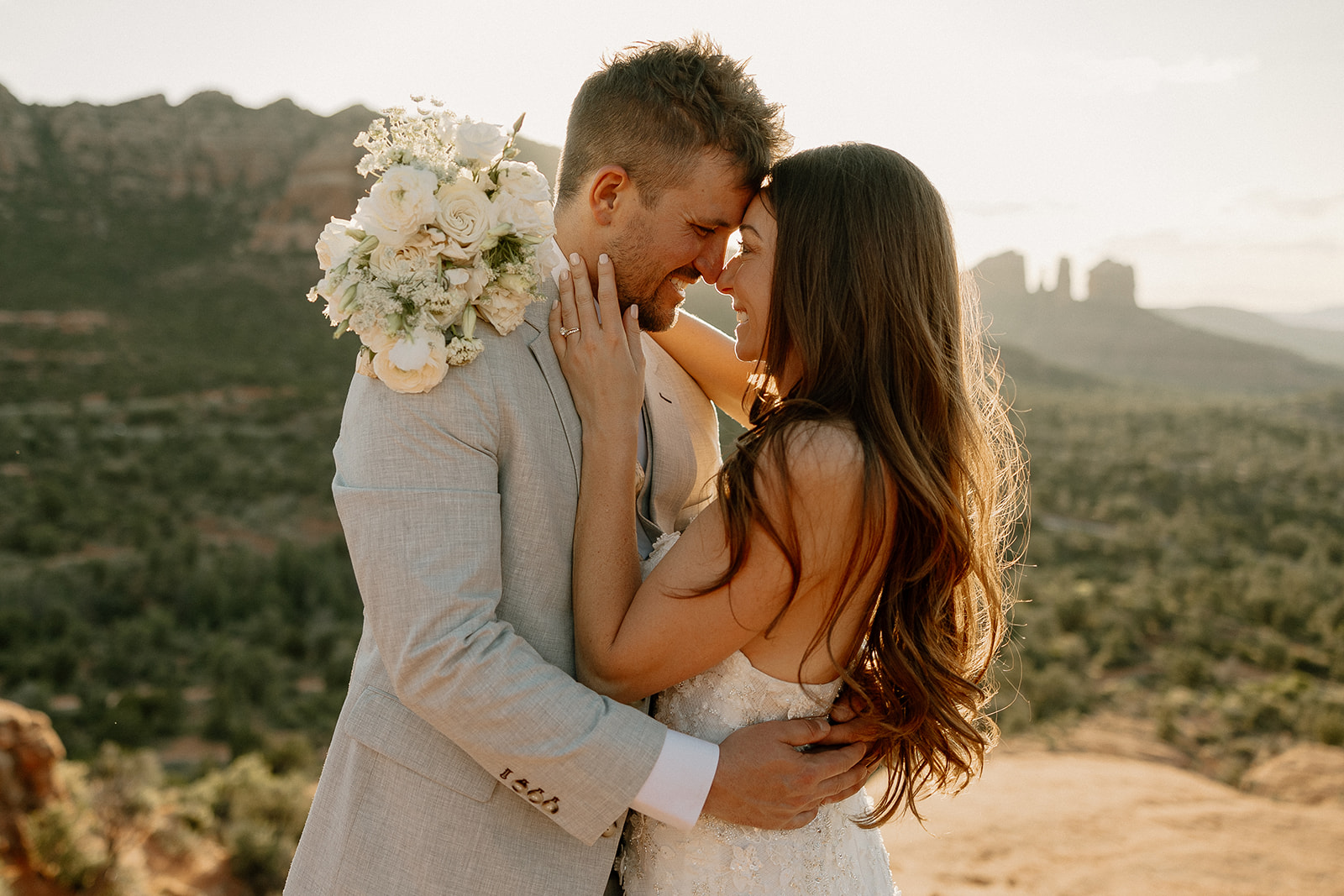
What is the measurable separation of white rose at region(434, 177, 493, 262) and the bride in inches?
14.9

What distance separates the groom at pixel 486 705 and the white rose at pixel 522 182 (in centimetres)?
31

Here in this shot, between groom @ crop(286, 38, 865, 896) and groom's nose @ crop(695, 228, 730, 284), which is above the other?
groom's nose @ crop(695, 228, 730, 284)

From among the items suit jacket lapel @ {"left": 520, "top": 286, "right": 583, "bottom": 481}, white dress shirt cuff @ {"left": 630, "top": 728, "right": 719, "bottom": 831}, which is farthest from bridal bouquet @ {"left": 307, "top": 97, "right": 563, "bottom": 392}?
white dress shirt cuff @ {"left": 630, "top": 728, "right": 719, "bottom": 831}

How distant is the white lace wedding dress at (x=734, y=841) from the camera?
213cm

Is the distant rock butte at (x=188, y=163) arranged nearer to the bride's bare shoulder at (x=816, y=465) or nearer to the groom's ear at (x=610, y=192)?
the groom's ear at (x=610, y=192)

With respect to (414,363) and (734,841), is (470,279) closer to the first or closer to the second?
(414,363)

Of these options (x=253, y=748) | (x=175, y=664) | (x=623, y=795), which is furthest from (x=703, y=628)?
(x=175, y=664)

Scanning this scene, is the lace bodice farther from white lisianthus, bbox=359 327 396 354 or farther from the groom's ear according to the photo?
the groom's ear

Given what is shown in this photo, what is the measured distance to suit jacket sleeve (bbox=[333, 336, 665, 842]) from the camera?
5.62ft

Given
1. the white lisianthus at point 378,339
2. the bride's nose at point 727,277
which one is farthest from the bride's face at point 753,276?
the white lisianthus at point 378,339

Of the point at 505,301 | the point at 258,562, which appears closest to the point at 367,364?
the point at 505,301

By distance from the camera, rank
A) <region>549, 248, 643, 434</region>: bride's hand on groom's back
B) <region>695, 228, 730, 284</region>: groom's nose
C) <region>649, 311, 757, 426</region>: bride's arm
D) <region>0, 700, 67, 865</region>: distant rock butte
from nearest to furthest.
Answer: <region>549, 248, 643, 434</region>: bride's hand on groom's back, <region>695, 228, 730, 284</region>: groom's nose, <region>649, 311, 757, 426</region>: bride's arm, <region>0, 700, 67, 865</region>: distant rock butte

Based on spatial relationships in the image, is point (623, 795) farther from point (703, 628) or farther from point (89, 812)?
point (89, 812)

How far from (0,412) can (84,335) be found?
1026 cm
